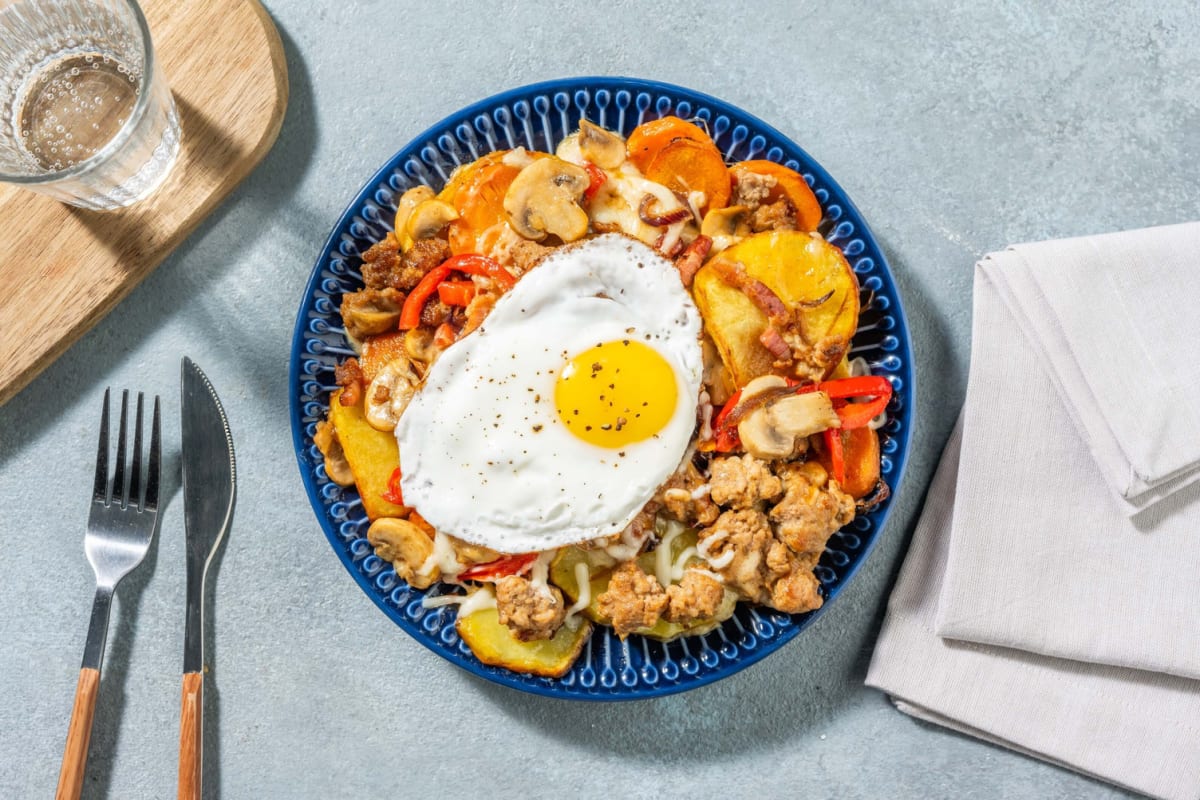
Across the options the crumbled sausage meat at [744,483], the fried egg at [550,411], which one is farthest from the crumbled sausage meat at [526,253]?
the crumbled sausage meat at [744,483]

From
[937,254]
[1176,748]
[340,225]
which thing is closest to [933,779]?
[1176,748]

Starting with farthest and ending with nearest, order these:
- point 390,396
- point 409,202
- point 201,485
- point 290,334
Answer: point 290,334 < point 201,485 < point 409,202 < point 390,396

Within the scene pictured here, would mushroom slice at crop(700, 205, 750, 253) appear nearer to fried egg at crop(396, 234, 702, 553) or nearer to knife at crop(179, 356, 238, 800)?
fried egg at crop(396, 234, 702, 553)

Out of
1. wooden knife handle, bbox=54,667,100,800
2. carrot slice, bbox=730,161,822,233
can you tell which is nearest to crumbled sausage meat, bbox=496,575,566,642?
carrot slice, bbox=730,161,822,233

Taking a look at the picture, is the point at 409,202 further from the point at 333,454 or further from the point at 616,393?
the point at 616,393

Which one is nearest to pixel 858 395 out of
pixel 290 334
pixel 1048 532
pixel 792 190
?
pixel 792 190

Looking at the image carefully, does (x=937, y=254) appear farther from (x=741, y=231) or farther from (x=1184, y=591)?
(x=1184, y=591)
